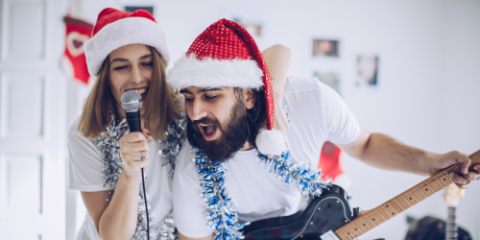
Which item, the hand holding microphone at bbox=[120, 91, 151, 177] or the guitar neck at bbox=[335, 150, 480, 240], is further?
the guitar neck at bbox=[335, 150, 480, 240]

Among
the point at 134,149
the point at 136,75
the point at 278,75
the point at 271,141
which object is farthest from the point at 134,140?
the point at 278,75

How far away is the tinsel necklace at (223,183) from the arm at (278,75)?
15 cm

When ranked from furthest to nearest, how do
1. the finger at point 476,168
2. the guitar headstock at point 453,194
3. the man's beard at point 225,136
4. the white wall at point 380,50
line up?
the white wall at point 380,50, the guitar headstock at point 453,194, the man's beard at point 225,136, the finger at point 476,168

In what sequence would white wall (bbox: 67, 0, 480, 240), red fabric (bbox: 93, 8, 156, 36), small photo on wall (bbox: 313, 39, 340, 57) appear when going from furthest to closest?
small photo on wall (bbox: 313, 39, 340, 57) < white wall (bbox: 67, 0, 480, 240) < red fabric (bbox: 93, 8, 156, 36)

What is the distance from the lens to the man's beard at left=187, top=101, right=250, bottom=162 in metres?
0.91

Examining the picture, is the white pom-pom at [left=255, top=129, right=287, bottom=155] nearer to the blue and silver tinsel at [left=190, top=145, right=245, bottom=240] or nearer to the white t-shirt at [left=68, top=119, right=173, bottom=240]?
the blue and silver tinsel at [left=190, top=145, right=245, bottom=240]

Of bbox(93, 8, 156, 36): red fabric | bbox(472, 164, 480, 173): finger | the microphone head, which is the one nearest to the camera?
the microphone head

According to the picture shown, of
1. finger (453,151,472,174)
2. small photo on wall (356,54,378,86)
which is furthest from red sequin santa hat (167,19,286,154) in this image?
small photo on wall (356,54,378,86)

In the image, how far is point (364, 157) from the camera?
119cm

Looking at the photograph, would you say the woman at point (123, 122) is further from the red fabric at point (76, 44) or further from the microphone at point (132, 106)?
the red fabric at point (76, 44)

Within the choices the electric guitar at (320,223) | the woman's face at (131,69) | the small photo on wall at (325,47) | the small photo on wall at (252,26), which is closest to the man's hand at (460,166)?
the electric guitar at (320,223)

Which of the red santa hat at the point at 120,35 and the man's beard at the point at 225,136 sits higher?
the red santa hat at the point at 120,35

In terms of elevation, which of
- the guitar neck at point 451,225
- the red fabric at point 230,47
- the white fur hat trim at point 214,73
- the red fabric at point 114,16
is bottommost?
the guitar neck at point 451,225

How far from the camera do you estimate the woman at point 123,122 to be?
948mm
